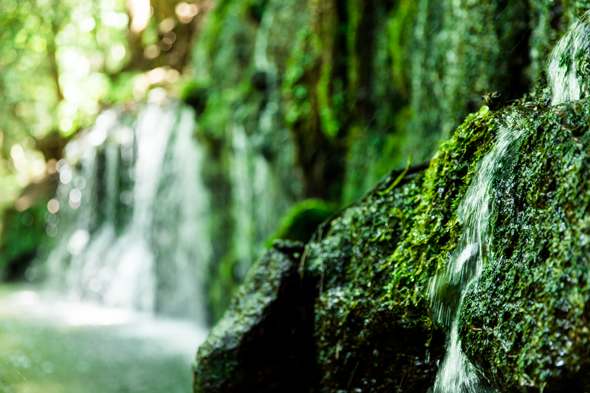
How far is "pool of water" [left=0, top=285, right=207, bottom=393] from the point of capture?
180 inches

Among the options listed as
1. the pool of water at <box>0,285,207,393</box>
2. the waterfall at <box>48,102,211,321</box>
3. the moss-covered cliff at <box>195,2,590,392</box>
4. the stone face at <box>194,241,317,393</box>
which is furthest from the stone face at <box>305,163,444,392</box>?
the waterfall at <box>48,102,211,321</box>

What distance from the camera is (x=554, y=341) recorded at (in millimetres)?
1587

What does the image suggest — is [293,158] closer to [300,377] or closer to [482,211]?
[300,377]

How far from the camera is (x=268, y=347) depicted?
3.00m

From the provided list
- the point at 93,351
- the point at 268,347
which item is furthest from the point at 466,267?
the point at 93,351

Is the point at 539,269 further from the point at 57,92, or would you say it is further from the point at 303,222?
the point at 57,92

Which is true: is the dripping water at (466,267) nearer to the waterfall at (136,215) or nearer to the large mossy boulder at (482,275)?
the large mossy boulder at (482,275)

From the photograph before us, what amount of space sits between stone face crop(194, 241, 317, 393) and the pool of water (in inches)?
69.7

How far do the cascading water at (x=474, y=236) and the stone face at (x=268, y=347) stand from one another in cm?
99

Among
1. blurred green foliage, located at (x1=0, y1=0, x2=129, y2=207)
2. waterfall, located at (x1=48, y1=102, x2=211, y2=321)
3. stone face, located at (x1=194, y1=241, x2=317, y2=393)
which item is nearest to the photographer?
stone face, located at (x1=194, y1=241, x2=317, y2=393)

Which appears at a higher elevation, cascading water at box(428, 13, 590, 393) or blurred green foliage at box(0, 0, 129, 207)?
blurred green foliage at box(0, 0, 129, 207)

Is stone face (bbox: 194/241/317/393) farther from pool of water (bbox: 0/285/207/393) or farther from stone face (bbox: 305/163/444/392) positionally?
pool of water (bbox: 0/285/207/393)

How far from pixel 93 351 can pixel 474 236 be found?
5.36m

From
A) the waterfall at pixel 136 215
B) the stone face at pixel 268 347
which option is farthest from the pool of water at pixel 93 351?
the stone face at pixel 268 347
